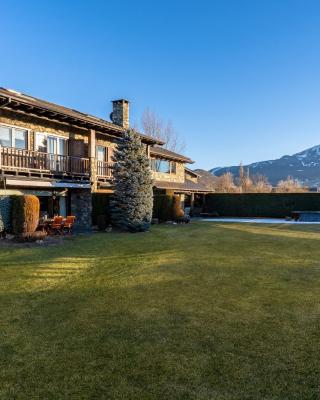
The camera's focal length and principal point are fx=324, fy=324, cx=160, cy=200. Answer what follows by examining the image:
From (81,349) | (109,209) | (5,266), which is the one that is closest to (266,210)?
(109,209)

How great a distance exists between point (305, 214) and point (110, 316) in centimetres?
2814

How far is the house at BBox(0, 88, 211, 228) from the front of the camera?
653 inches

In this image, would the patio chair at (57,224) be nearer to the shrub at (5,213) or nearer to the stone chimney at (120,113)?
the shrub at (5,213)

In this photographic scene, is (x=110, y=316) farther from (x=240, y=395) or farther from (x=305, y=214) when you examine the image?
(x=305, y=214)

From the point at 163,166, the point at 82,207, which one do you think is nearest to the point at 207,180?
the point at 163,166

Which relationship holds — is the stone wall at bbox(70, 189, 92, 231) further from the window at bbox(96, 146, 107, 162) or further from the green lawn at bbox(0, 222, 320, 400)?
the green lawn at bbox(0, 222, 320, 400)

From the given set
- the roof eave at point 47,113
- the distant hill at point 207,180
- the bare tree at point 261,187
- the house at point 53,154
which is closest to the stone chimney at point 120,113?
the house at point 53,154

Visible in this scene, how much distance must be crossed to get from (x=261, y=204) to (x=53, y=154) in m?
22.9

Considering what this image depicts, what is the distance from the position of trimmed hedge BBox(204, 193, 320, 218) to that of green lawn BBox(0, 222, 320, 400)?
2375cm

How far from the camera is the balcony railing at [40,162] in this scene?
649 inches

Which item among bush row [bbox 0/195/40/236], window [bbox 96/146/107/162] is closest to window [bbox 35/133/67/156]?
window [bbox 96/146/107/162]

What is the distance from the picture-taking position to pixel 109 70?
2880 cm

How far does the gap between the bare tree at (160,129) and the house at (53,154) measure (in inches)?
1086

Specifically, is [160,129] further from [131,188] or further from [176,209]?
[131,188]
